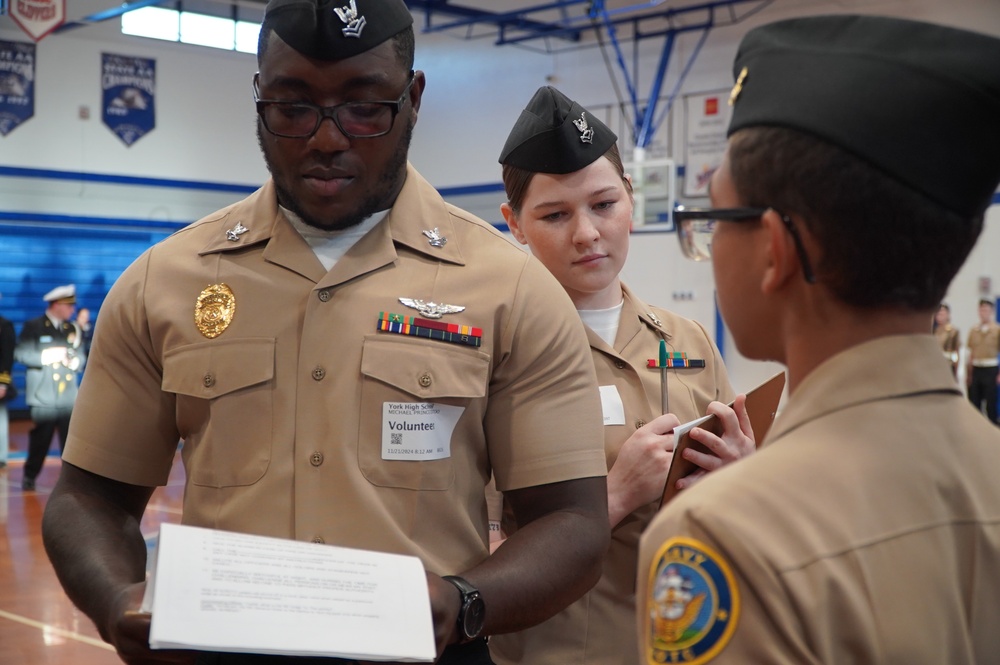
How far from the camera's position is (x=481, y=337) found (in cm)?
187

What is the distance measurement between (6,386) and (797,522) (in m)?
11.4

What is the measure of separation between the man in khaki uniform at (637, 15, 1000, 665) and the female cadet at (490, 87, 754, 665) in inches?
39.9

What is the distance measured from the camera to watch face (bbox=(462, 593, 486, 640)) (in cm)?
164

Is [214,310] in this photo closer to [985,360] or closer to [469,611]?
[469,611]

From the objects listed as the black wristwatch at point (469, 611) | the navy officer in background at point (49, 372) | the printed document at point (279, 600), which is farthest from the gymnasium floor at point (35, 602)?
the printed document at point (279, 600)

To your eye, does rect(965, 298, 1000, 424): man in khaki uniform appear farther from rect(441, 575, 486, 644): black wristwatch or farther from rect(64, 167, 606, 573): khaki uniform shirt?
rect(441, 575, 486, 644): black wristwatch

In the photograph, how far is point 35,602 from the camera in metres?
6.49

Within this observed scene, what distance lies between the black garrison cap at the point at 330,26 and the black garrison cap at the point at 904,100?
0.87 meters

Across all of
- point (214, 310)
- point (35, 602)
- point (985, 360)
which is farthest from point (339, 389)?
point (985, 360)

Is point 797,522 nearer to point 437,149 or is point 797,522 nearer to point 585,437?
point 585,437

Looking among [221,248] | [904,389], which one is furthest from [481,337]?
[904,389]

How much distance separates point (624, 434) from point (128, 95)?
1691 centimetres

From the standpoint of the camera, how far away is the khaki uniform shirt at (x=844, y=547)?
102 centimetres

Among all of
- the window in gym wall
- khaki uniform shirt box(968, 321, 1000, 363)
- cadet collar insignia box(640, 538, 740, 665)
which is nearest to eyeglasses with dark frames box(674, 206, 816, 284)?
cadet collar insignia box(640, 538, 740, 665)
